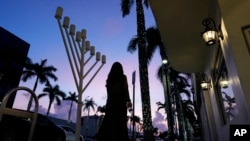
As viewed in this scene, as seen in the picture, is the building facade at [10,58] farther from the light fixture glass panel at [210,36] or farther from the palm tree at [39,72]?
the light fixture glass panel at [210,36]

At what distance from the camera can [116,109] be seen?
117 inches

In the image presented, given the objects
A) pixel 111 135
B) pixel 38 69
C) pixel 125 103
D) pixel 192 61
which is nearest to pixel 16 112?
pixel 111 135

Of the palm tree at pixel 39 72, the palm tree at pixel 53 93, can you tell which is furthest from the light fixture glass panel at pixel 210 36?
the palm tree at pixel 53 93

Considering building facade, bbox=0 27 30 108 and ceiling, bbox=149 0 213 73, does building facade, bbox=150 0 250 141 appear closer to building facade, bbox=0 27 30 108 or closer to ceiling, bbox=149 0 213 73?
ceiling, bbox=149 0 213 73

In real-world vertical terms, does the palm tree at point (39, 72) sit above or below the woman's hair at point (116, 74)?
Result: above

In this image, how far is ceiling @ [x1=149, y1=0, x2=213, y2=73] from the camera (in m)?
4.04

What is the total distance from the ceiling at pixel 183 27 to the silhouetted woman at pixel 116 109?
6.03 ft

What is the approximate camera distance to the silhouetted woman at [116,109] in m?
2.77

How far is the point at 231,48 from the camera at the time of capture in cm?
283

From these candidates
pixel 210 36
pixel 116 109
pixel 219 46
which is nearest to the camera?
pixel 116 109

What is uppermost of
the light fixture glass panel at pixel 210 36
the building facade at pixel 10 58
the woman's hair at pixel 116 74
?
the building facade at pixel 10 58

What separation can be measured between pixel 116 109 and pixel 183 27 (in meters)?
3.04

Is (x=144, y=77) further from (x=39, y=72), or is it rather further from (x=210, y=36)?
(x=39, y=72)

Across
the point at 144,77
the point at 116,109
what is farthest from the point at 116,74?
the point at 144,77
